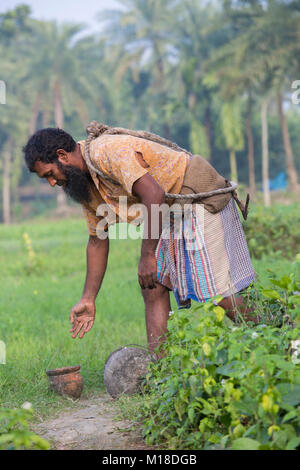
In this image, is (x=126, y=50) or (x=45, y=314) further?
(x=126, y=50)

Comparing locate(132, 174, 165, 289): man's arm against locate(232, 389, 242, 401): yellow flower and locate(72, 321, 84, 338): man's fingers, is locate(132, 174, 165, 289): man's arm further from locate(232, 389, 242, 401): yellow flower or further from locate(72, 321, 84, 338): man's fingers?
locate(232, 389, 242, 401): yellow flower

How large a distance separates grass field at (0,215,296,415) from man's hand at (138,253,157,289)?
882 mm

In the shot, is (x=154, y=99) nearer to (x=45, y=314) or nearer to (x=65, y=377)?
(x=45, y=314)

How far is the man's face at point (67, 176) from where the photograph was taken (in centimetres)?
326

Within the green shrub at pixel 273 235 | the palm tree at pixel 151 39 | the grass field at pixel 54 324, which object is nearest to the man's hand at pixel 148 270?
the grass field at pixel 54 324

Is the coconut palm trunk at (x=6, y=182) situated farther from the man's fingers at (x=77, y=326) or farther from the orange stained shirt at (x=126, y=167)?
the orange stained shirt at (x=126, y=167)

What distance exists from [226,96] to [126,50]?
13.8 meters

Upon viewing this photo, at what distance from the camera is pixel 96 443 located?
8.63 ft

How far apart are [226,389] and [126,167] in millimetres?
1364

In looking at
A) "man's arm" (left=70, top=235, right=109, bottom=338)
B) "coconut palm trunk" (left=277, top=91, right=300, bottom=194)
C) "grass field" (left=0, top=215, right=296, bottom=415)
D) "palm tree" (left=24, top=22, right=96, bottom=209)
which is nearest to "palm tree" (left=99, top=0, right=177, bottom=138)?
"palm tree" (left=24, top=22, right=96, bottom=209)

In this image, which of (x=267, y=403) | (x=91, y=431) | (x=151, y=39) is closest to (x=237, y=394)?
(x=267, y=403)

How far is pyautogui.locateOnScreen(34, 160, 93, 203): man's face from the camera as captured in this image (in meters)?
3.26

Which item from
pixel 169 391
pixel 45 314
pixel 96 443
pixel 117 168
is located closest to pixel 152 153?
pixel 117 168

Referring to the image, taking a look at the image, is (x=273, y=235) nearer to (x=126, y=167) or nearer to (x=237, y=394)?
(x=126, y=167)
